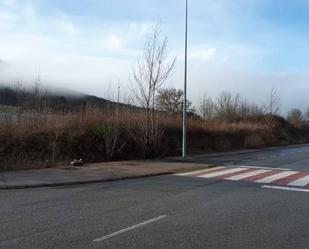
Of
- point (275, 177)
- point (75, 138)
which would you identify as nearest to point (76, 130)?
point (75, 138)

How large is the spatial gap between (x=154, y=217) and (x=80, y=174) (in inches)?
303

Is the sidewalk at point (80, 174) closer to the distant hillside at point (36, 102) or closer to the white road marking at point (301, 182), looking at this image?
the white road marking at point (301, 182)

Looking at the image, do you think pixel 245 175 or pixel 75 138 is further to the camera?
pixel 75 138

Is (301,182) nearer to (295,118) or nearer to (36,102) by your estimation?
(36,102)

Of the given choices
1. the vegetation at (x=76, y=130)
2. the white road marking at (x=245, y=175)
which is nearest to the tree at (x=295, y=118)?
the vegetation at (x=76, y=130)

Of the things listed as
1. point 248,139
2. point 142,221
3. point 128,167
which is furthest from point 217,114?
point 142,221

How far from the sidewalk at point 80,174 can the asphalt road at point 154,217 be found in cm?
96

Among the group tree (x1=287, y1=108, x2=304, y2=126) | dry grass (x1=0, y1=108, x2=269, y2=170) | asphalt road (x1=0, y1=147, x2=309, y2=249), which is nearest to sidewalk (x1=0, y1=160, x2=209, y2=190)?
asphalt road (x1=0, y1=147, x2=309, y2=249)

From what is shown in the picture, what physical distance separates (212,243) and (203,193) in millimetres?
5379

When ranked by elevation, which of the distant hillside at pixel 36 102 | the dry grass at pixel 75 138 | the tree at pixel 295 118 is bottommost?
the dry grass at pixel 75 138

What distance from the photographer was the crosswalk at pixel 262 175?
15679mm

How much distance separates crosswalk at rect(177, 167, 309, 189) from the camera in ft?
51.4

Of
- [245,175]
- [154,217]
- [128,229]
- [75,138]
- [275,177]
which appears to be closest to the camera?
[128,229]

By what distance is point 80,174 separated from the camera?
1642 centimetres
